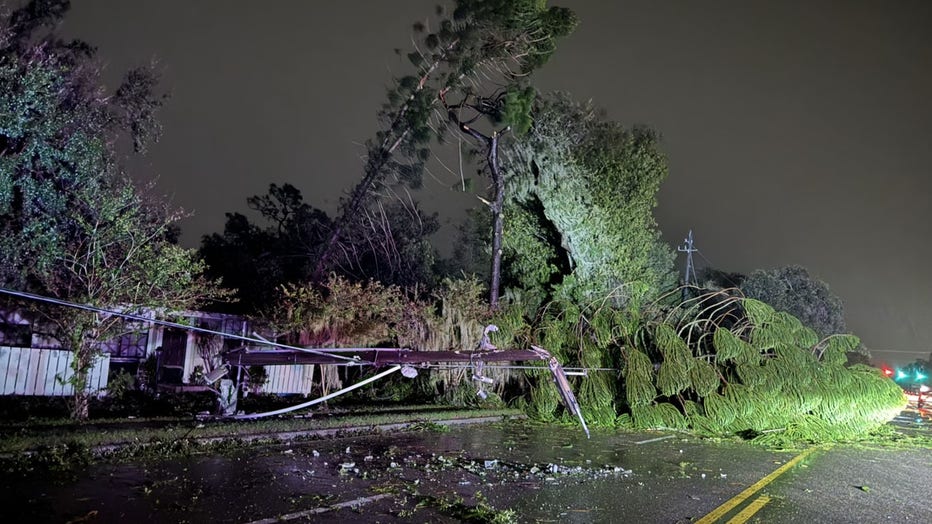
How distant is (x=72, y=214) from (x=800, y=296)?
34.7m

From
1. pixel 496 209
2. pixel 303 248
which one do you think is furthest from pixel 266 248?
pixel 496 209

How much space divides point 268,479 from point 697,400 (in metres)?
10.7

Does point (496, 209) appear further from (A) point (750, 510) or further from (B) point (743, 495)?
(A) point (750, 510)

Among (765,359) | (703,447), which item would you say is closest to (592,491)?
(703,447)

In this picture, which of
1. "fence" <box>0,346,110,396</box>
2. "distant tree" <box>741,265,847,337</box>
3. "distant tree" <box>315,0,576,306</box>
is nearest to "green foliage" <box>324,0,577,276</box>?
"distant tree" <box>315,0,576,306</box>

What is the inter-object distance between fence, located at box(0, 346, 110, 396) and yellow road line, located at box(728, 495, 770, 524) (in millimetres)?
10880

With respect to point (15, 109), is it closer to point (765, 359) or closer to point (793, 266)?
point (765, 359)

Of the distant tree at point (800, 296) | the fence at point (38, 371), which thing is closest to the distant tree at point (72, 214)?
the fence at point (38, 371)

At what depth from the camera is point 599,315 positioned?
55.1ft

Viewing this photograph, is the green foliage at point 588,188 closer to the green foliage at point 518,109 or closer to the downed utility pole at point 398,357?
the green foliage at point 518,109

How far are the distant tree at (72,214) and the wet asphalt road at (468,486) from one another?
3.83 m

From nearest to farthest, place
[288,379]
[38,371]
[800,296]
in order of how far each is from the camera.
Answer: [38,371], [288,379], [800,296]

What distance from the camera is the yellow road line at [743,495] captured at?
674 centimetres

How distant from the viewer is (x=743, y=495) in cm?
798
